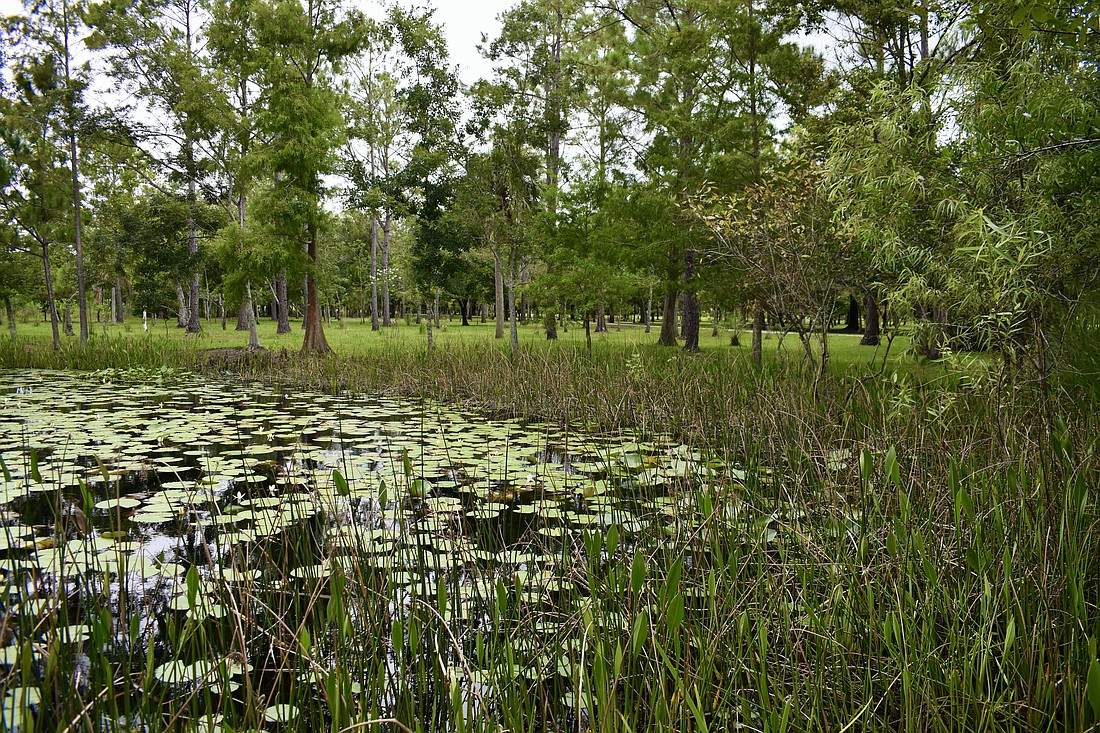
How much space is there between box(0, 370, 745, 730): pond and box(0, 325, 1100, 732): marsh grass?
0.10 ft

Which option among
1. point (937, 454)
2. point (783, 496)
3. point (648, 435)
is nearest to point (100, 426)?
point (648, 435)

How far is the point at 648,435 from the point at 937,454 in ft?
9.38

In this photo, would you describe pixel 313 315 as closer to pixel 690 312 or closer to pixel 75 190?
pixel 75 190

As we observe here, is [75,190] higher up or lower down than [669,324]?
higher up

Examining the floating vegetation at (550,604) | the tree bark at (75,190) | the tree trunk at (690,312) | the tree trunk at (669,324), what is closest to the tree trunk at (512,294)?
the tree trunk at (690,312)

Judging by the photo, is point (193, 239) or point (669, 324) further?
point (193, 239)

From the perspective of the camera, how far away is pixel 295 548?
8.17 feet

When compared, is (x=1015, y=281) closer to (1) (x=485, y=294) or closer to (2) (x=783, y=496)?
(2) (x=783, y=496)

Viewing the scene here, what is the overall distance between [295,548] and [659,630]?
4.86ft

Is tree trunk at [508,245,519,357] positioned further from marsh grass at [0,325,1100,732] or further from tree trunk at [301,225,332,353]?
marsh grass at [0,325,1100,732]

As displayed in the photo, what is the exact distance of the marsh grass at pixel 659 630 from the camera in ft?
5.24

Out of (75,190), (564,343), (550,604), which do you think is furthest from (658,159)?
(75,190)

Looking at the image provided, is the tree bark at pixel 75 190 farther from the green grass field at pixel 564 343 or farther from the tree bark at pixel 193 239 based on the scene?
the tree bark at pixel 193 239

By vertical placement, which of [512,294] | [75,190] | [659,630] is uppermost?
[75,190]
